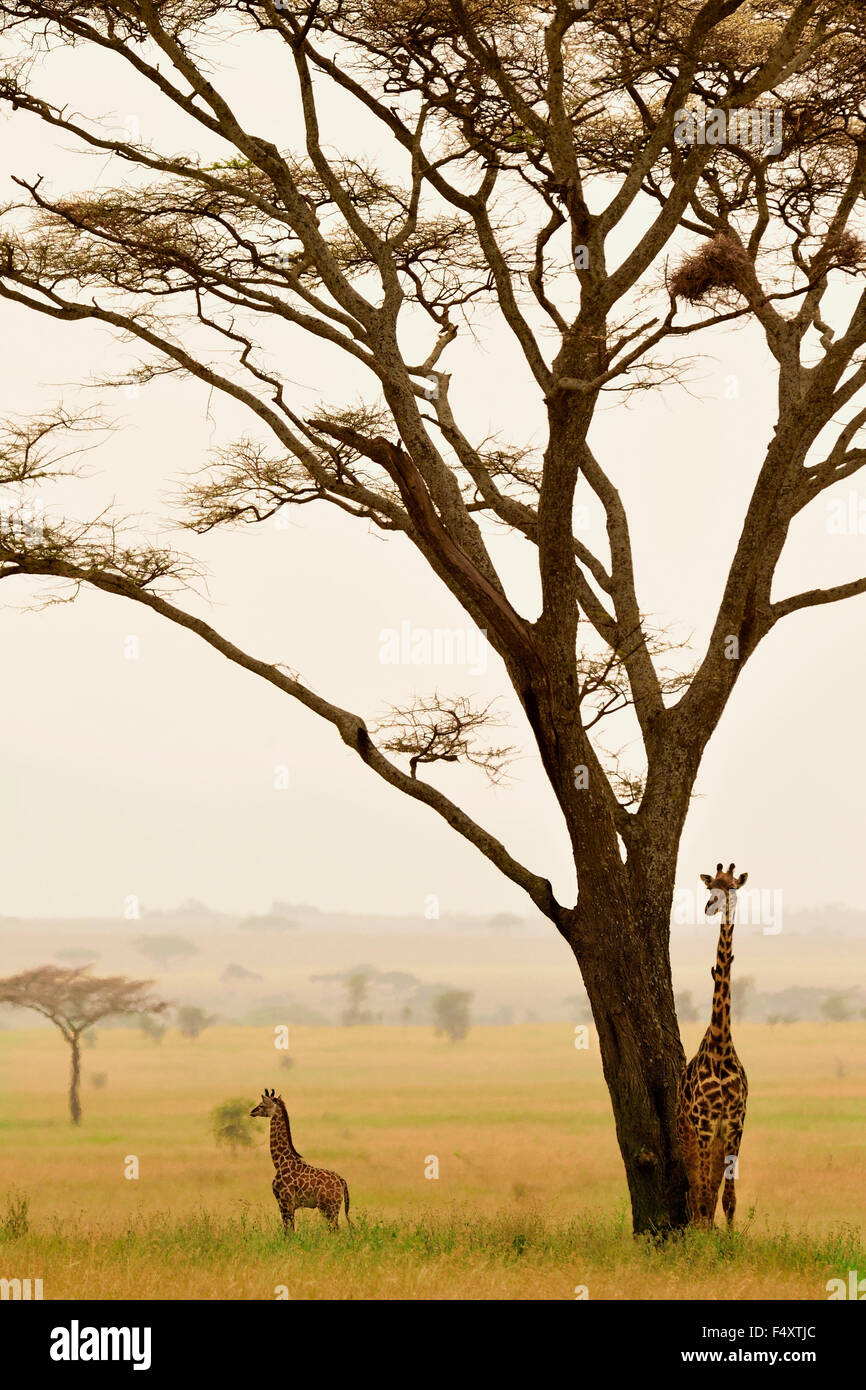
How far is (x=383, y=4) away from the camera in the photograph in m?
8.32

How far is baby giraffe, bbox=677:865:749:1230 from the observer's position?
7.76 meters

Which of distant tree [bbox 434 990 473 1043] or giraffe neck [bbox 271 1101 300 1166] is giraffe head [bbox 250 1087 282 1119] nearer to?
giraffe neck [bbox 271 1101 300 1166]

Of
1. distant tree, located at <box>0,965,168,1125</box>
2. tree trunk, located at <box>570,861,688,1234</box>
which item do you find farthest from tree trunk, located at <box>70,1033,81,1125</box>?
tree trunk, located at <box>570,861,688,1234</box>

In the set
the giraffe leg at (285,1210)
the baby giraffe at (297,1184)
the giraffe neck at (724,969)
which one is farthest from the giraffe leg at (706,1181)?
the giraffe leg at (285,1210)

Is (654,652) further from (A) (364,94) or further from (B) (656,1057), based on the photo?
(A) (364,94)

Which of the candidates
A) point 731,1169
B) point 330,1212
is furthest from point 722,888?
point 330,1212

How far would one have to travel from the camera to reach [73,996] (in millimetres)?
12930

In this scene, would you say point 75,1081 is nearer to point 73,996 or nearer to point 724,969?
point 73,996

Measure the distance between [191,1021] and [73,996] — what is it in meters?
1.89

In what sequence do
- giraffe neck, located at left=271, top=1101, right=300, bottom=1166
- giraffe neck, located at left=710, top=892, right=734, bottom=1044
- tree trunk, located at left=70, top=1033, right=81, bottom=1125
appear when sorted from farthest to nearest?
1. tree trunk, located at left=70, top=1033, right=81, bottom=1125
2. giraffe neck, located at left=271, top=1101, right=300, bottom=1166
3. giraffe neck, located at left=710, top=892, right=734, bottom=1044

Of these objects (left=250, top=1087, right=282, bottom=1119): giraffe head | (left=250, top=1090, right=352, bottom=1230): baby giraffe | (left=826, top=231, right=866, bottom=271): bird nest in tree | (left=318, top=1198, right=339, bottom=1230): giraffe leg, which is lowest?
(left=318, top=1198, right=339, bottom=1230): giraffe leg

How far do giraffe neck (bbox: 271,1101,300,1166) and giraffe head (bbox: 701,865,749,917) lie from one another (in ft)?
9.13
